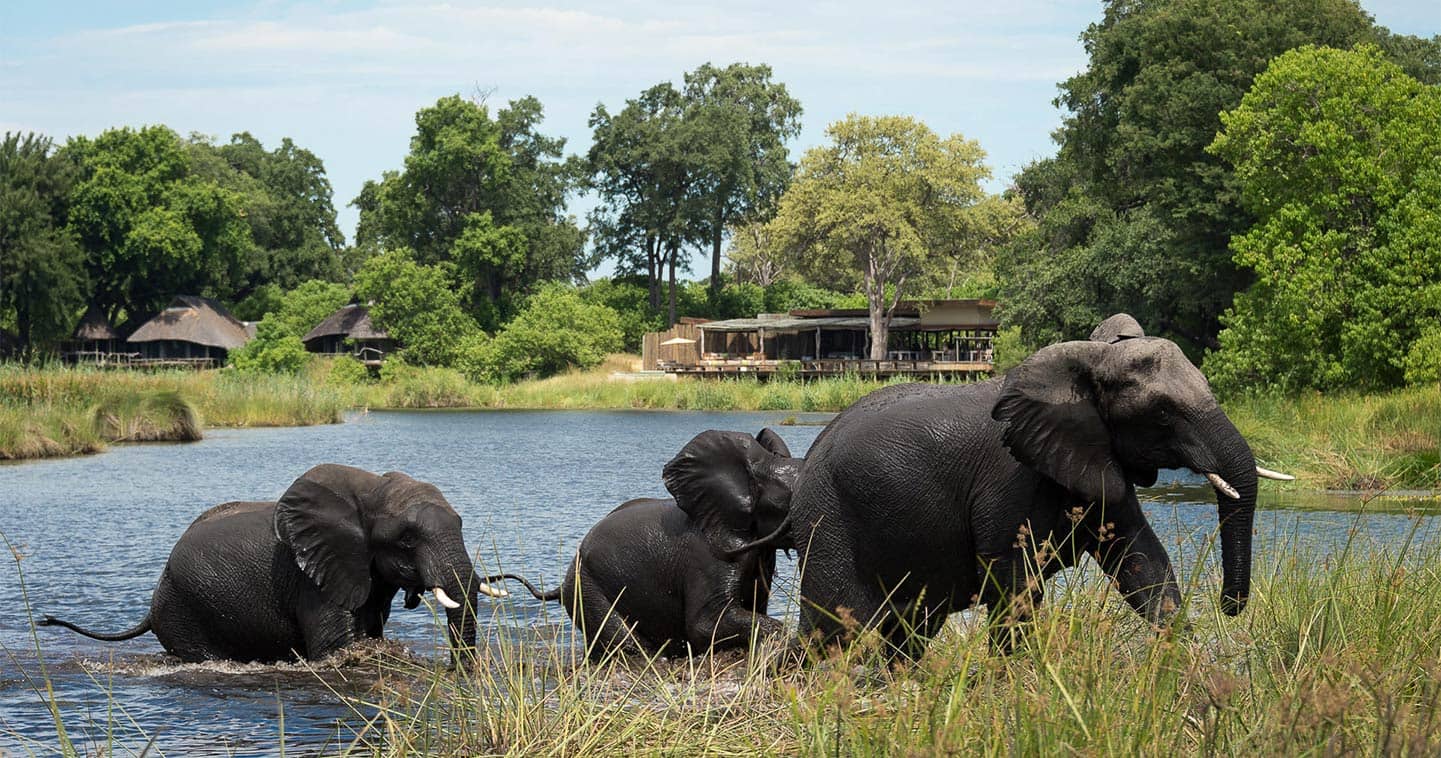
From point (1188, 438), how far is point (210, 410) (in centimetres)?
4158

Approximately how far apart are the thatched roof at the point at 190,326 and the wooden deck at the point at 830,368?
22.1 meters

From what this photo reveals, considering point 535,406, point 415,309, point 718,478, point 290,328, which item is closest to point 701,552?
point 718,478

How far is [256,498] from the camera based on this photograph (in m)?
23.9

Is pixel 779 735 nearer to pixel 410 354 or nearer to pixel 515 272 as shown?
pixel 410 354

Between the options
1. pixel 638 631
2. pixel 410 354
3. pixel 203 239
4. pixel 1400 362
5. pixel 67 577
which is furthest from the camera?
pixel 203 239

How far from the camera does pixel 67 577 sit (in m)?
15.5

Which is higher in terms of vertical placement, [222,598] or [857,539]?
[857,539]

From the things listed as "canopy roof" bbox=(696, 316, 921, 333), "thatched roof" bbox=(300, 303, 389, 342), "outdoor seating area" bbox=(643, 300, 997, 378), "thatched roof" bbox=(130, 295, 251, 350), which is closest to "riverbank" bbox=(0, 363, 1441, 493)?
"outdoor seating area" bbox=(643, 300, 997, 378)

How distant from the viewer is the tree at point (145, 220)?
7675cm

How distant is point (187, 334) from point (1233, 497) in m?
77.2

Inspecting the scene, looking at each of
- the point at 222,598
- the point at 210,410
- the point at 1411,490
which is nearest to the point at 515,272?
the point at 210,410

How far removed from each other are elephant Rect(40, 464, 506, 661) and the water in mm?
208

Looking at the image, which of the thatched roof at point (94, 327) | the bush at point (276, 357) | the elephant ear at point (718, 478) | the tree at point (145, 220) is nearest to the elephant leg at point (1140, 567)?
the elephant ear at point (718, 478)

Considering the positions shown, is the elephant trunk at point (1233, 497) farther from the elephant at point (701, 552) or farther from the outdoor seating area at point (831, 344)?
the outdoor seating area at point (831, 344)
